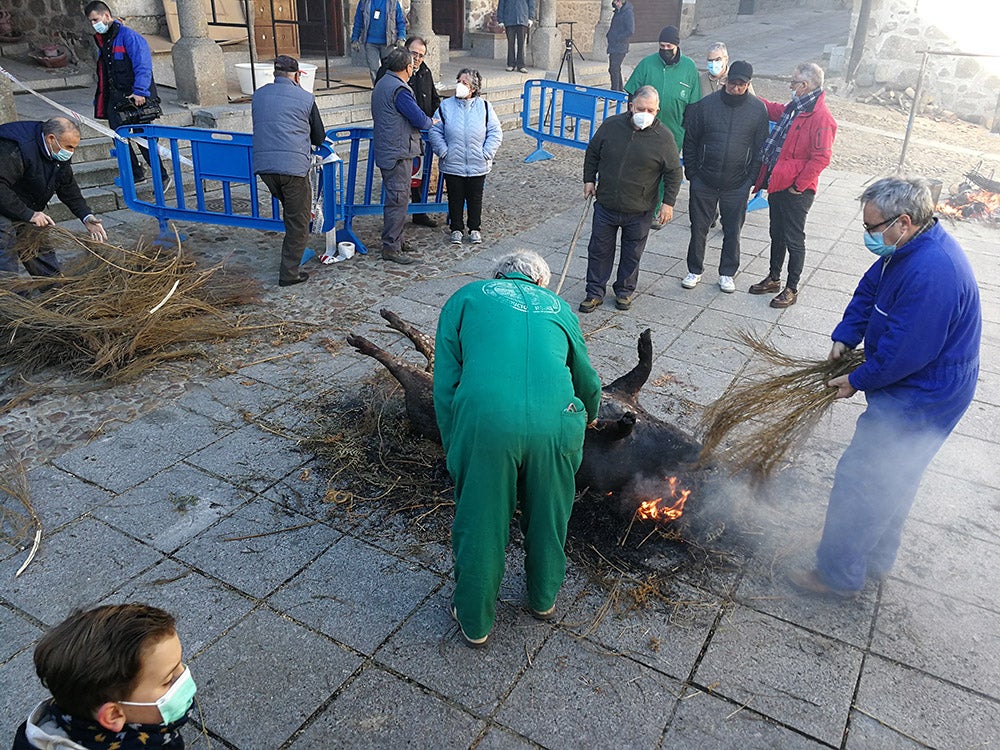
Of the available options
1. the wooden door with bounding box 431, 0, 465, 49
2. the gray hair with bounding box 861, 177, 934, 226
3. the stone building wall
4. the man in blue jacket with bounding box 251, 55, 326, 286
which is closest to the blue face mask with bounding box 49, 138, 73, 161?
the man in blue jacket with bounding box 251, 55, 326, 286

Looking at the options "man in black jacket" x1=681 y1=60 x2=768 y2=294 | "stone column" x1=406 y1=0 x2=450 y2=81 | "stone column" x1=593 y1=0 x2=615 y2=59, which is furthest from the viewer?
"stone column" x1=593 y1=0 x2=615 y2=59

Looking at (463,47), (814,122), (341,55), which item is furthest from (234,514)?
(463,47)

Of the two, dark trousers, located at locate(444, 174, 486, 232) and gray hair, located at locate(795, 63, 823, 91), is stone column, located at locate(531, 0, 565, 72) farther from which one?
gray hair, located at locate(795, 63, 823, 91)

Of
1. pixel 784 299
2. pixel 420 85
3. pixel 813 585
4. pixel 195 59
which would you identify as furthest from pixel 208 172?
pixel 813 585

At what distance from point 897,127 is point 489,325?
14.8 m

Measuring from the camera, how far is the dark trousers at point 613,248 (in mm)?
6684

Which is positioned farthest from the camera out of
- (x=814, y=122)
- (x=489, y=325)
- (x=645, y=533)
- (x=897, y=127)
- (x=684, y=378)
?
(x=897, y=127)

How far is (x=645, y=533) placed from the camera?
3973 mm

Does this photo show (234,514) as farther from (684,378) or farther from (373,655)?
(684,378)

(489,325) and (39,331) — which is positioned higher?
(489,325)

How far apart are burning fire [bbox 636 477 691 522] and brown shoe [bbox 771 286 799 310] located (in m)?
3.64

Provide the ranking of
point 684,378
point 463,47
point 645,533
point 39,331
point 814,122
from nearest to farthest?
1. point 645,533
2. point 39,331
3. point 684,378
4. point 814,122
5. point 463,47

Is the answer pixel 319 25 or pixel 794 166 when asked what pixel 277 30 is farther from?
pixel 794 166

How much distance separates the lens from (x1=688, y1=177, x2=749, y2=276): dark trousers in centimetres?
705
